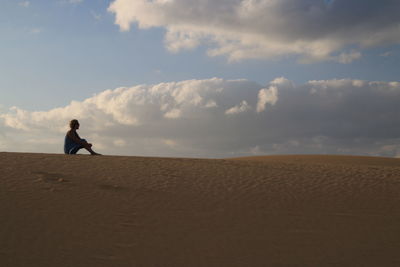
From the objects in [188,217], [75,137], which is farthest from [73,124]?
[188,217]

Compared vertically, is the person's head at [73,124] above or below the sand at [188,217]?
above

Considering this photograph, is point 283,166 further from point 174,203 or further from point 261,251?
point 261,251

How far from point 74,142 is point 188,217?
7.73m

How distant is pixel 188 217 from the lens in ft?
27.1

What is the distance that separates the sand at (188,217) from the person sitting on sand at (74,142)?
48.2 inches

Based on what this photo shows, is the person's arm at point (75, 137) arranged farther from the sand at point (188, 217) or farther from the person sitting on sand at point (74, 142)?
the sand at point (188, 217)

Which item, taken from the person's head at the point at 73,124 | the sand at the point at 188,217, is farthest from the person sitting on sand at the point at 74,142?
the sand at the point at 188,217

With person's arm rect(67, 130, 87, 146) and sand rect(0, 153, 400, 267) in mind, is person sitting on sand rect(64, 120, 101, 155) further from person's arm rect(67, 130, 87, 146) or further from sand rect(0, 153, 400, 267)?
sand rect(0, 153, 400, 267)

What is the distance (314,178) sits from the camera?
12594 millimetres

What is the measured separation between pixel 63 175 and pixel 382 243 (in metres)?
8.59

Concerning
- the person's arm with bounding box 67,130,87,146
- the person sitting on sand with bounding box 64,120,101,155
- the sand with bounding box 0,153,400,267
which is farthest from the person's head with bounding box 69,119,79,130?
the sand with bounding box 0,153,400,267

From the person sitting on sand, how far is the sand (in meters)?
1.22

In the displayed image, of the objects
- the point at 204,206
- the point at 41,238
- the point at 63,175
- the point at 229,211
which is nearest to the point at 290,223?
the point at 229,211

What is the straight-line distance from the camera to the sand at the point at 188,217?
6512mm
